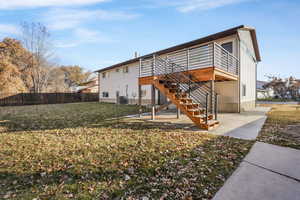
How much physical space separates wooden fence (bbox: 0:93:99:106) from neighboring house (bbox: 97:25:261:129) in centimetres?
951

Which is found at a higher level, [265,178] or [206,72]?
[206,72]

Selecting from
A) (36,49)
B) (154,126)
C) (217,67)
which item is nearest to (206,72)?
(217,67)

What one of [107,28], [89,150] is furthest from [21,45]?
[89,150]

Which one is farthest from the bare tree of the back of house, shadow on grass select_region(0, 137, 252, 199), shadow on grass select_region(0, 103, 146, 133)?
shadow on grass select_region(0, 137, 252, 199)

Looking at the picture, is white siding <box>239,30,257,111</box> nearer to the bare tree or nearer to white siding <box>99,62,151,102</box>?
white siding <box>99,62,151,102</box>

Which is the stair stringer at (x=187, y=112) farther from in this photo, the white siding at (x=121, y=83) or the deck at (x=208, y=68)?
the white siding at (x=121, y=83)

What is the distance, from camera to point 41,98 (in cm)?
1853

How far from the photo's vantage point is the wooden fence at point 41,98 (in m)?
16.0

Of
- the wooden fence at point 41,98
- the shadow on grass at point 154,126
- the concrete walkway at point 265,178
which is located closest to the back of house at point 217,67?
the shadow on grass at point 154,126

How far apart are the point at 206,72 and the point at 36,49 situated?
2648cm

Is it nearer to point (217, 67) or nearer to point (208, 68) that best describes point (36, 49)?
point (208, 68)

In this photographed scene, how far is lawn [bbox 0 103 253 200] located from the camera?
200 cm

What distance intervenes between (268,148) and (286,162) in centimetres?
73

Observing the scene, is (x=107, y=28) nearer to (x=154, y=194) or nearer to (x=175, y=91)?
(x=175, y=91)
